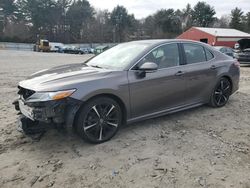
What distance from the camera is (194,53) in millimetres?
5250

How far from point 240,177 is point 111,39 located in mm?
74758

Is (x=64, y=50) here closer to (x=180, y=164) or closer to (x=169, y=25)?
(x=169, y=25)

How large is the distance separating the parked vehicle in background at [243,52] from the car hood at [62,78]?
43.1 ft

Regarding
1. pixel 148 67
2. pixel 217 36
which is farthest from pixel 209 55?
pixel 217 36

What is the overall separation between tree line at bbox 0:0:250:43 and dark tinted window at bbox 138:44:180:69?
64534 millimetres

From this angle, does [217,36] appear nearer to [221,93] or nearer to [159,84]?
[221,93]

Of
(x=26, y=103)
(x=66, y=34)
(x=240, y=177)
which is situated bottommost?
(x=240, y=177)

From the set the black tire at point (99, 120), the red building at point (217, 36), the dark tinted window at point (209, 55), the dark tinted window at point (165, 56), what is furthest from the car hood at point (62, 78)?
the red building at point (217, 36)

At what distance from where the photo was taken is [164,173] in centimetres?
328

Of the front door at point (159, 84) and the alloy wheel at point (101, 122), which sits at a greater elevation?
the front door at point (159, 84)

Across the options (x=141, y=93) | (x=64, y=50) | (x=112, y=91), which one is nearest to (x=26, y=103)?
A: (x=112, y=91)

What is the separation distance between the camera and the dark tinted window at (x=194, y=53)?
5090 mm

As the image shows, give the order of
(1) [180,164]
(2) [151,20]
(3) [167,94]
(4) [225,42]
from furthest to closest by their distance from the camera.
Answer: (2) [151,20], (4) [225,42], (3) [167,94], (1) [180,164]

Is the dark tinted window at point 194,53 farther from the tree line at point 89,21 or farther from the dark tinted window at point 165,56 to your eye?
the tree line at point 89,21
